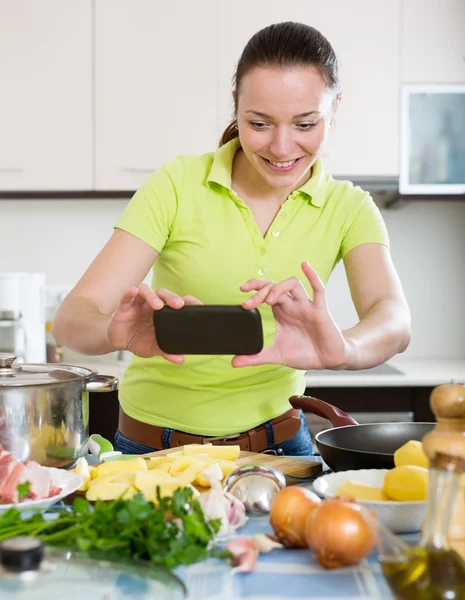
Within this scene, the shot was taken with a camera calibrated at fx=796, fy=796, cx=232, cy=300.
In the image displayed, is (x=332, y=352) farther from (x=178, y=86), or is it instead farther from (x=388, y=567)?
(x=178, y=86)

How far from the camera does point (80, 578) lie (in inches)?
26.5

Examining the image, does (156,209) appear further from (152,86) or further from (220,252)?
(152,86)

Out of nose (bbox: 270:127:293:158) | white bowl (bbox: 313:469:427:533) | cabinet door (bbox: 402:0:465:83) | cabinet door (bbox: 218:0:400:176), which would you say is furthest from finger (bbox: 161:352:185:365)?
cabinet door (bbox: 402:0:465:83)

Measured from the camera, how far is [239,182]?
1.60 metres

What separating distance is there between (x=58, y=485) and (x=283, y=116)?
723 millimetres

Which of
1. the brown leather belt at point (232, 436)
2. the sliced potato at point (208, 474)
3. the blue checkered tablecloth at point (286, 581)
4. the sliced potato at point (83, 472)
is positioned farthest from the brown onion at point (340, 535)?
the brown leather belt at point (232, 436)

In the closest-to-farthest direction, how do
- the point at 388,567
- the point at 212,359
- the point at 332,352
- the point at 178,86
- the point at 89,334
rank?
1. the point at 388,567
2. the point at 332,352
3. the point at 89,334
4. the point at 212,359
5. the point at 178,86

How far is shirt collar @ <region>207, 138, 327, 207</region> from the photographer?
5.05ft

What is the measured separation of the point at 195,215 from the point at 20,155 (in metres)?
1.46

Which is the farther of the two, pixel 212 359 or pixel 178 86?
pixel 178 86

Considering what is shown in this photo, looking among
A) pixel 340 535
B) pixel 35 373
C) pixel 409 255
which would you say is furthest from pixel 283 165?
pixel 409 255

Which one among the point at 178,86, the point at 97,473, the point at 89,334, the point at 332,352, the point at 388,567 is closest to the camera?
the point at 388,567

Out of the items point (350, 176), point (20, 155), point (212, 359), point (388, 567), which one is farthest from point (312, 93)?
point (20, 155)

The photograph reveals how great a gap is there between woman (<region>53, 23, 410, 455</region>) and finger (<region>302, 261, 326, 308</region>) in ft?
0.60
